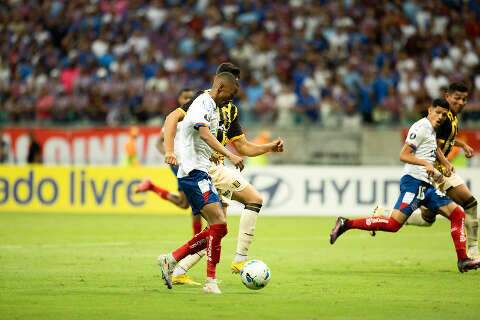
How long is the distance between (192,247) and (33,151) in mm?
18055

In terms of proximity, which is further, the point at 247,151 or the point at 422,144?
the point at 422,144

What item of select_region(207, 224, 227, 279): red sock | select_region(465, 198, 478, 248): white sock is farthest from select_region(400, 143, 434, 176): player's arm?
select_region(207, 224, 227, 279): red sock

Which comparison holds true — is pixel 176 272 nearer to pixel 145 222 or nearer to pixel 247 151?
pixel 247 151

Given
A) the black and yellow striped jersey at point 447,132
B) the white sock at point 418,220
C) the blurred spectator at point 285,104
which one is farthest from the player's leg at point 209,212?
the blurred spectator at point 285,104

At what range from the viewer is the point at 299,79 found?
2758 cm

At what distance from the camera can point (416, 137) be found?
42.3 feet

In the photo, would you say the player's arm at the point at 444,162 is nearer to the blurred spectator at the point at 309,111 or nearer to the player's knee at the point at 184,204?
the player's knee at the point at 184,204

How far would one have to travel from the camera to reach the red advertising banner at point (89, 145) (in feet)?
92.1

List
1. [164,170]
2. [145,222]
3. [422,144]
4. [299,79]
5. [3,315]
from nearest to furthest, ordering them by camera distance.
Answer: [3,315]
[422,144]
[145,222]
[164,170]
[299,79]

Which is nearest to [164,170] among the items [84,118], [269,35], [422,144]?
[84,118]

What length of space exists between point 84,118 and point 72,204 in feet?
13.2

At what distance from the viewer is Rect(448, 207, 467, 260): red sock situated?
1289 cm

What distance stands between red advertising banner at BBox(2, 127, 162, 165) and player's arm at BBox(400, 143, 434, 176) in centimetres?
1565

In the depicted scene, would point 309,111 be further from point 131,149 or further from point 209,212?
point 209,212
